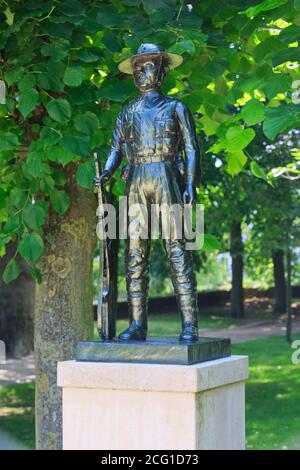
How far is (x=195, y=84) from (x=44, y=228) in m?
1.89

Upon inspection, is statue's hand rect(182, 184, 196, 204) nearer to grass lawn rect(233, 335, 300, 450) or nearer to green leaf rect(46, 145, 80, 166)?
green leaf rect(46, 145, 80, 166)

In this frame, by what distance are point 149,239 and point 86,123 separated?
1.64 m

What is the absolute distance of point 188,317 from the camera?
18.6 feet

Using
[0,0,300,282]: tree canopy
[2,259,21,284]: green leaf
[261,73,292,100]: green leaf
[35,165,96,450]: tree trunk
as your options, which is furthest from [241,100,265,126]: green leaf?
[2,259,21,284]: green leaf

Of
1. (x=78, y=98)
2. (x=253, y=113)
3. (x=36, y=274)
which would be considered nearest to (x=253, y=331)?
(x=36, y=274)

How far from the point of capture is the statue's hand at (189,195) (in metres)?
5.61

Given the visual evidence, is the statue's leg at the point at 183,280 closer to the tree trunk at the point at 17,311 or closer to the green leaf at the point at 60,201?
the green leaf at the point at 60,201

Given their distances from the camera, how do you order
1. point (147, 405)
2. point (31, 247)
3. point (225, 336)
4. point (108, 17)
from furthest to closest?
point (225, 336)
point (31, 247)
point (108, 17)
point (147, 405)

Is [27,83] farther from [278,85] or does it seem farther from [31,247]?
[278,85]

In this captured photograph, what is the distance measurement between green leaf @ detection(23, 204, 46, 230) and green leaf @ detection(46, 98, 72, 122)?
743 mm

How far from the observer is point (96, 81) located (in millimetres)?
8117

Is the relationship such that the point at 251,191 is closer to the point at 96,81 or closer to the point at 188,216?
the point at 96,81
